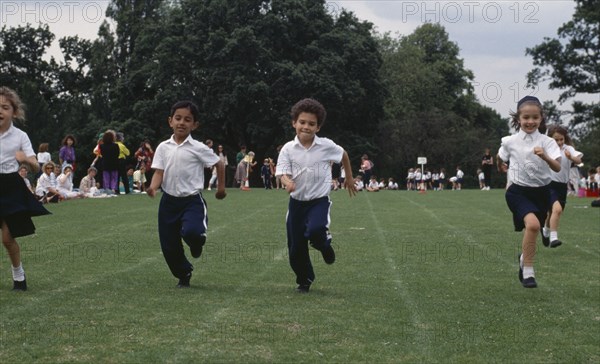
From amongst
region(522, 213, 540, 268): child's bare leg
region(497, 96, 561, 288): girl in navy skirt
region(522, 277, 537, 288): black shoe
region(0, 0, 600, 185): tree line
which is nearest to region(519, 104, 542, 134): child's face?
region(497, 96, 561, 288): girl in navy skirt

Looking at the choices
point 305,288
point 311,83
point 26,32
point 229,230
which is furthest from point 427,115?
point 305,288

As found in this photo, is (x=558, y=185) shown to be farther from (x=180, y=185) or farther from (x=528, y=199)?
(x=180, y=185)

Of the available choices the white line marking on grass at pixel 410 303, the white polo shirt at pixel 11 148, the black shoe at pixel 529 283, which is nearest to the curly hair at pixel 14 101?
the white polo shirt at pixel 11 148

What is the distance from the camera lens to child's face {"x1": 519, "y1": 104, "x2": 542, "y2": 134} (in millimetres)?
8930

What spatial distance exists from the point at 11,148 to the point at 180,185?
5.72 ft

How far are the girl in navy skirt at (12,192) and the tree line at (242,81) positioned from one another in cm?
4400

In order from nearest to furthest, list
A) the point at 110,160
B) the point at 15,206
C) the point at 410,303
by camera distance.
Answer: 1. the point at 410,303
2. the point at 15,206
3. the point at 110,160

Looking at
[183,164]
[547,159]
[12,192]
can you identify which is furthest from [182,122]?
[547,159]

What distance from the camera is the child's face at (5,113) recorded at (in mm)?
8258

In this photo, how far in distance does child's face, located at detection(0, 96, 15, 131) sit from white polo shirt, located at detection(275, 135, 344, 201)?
109 inches

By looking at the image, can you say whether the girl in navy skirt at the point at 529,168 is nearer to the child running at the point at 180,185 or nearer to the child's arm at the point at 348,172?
the child's arm at the point at 348,172

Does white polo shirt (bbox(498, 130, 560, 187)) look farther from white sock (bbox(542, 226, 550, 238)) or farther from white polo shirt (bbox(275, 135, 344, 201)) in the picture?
white sock (bbox(542, 226, 550, 238))

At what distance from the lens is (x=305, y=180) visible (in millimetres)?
8406

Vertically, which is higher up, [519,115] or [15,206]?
[519,115]
